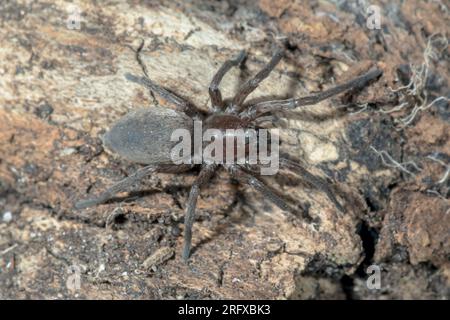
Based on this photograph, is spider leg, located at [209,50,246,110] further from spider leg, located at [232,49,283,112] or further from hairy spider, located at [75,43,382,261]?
spider leg, located at [232,49,283,112]

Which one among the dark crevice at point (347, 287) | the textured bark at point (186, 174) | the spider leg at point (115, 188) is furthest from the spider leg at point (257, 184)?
the dark crevice at point (347, 287)

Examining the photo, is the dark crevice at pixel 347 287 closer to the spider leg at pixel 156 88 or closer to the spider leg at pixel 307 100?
the spider leg at pixel 307 100

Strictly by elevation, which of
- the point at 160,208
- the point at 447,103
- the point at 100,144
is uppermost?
the point at 447,103

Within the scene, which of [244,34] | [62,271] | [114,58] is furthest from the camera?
[244,34]

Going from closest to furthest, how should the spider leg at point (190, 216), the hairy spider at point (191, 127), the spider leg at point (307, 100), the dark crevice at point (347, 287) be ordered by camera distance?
the spider leg at point (190, 216)
the hairy spider at point (191, 127)
the spider leg at point (307, 100)
the dark crevice at point (347, 287)

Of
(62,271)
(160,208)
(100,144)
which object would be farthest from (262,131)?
(62,271)

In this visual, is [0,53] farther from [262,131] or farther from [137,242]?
[262,131]

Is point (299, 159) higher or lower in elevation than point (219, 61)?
lower

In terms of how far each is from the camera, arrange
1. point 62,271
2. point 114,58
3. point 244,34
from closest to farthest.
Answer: point 62,271, point 114,58, point 244,34
